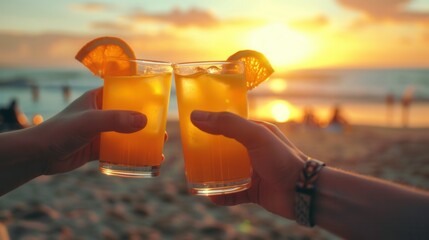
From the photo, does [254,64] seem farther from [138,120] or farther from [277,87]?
[277,87]

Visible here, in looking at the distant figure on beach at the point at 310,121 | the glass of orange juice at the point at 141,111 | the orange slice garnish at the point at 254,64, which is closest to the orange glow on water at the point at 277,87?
the distant figure on beach at the point at 310,121

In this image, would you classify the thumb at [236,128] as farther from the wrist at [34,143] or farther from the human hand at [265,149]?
the wrist at [34,143]

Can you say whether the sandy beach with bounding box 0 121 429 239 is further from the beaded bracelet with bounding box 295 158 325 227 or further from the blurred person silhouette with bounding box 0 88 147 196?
the beaded bracelet with bounding box 295 158 325 227

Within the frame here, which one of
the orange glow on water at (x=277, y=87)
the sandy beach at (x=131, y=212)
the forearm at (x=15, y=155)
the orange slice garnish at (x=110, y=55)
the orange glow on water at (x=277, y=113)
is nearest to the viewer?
the forearm at (x=15, y=155)

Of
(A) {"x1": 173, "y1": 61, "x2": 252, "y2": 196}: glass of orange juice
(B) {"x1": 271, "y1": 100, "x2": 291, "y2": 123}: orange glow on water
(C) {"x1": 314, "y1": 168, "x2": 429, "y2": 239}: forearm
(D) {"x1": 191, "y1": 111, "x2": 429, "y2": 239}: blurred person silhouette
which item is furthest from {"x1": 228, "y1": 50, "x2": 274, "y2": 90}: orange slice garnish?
(B) {"x1": 271, "y1": 100, "x2": 291, "y2": 123}: orange glow on water

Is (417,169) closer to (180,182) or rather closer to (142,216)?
(180,182)

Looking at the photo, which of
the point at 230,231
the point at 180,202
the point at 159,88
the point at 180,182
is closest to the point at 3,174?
the point at 159,88

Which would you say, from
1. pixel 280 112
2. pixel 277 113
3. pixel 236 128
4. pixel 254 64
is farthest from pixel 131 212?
pixel 280 112
